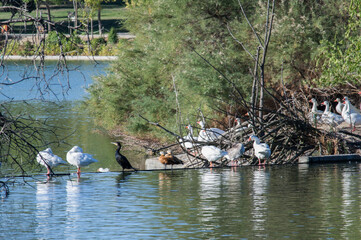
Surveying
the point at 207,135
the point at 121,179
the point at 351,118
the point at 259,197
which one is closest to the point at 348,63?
the point at 351,118

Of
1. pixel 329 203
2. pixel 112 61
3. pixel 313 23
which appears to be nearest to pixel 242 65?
pixel 313 23

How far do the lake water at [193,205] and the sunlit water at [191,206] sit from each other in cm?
1

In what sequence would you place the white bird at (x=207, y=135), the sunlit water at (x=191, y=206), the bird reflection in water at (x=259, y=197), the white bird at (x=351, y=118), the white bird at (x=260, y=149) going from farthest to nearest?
the white bird at (x=351, y=118)
the white bird at (x=207, y=135)
the white bird at (x=260, y=149)
the bird reflection in water at (x=259, y=197)
the sunlit water at (x=191, y=206)

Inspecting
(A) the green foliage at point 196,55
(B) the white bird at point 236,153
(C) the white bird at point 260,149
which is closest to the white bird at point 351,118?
(A) the green foliage at point 196,55

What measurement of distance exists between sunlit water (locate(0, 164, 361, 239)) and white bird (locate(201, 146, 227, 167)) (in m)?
1.17

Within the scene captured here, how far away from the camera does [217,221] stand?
10266 mm

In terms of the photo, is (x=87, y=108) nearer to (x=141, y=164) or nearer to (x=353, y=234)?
(x=141, y=164)

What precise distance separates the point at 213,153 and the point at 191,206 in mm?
5461

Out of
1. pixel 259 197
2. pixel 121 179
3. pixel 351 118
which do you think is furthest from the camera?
pixel 351 118

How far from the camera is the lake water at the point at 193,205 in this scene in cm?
961

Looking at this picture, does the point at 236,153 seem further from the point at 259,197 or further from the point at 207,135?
the point at 259,197

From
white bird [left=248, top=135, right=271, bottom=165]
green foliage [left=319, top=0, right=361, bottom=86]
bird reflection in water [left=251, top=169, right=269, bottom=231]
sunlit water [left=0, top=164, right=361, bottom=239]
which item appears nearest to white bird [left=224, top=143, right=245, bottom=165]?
white bird [left=248, top=135, right=271, bottom=165]

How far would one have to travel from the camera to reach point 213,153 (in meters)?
16.8

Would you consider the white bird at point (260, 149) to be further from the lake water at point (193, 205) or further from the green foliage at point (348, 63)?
the green foliage at point (348, 63)
